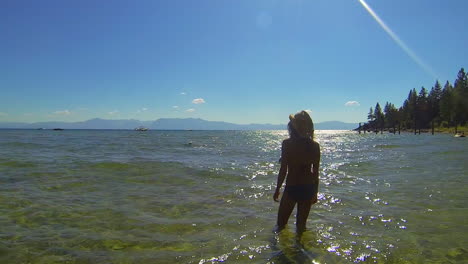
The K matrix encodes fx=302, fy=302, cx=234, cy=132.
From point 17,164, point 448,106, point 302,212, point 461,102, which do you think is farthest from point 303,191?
point 448,106

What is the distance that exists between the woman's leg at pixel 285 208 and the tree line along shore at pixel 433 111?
279ft

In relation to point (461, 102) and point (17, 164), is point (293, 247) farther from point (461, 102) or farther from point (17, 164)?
point (461, 102)

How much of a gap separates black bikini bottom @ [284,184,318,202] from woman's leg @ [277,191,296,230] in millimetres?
227

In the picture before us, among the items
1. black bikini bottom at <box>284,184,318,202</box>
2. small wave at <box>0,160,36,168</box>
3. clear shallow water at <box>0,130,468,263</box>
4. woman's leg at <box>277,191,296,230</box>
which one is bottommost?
clear shallow water at <box>0,130,468,263</box>

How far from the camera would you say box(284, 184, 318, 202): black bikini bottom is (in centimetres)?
625

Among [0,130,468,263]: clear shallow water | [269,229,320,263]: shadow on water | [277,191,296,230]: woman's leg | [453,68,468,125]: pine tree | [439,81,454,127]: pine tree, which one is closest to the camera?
[269,229,320,263]: shadow on water

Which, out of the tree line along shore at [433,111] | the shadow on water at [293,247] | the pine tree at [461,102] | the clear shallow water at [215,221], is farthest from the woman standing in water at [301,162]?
the pine tree at [461,102]

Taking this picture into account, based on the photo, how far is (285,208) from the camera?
6.77 m

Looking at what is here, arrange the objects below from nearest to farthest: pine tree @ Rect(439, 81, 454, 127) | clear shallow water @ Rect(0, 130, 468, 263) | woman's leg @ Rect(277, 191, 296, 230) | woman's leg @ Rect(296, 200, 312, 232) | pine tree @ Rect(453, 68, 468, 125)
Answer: clear shallow water @ Rect(0, 130, 468, 263)
woman's leg @ Rect(296, 200, 312, 232)
woman's leg @ Rect(277, 191, 296, 230)
pine tree @ Rect(453, 68, 468, 125)
pine tree @ Rect(439, 81, 454, 127)

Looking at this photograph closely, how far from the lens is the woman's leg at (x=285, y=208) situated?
6624mm

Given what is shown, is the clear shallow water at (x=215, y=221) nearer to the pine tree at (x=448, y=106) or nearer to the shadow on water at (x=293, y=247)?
the shadow on water at (x=293, y=247)

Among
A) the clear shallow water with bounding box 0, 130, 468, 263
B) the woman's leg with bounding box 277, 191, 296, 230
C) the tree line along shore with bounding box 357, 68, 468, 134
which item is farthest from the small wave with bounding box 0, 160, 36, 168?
the tree line along shore with bounding box 357, 68, 468, 134

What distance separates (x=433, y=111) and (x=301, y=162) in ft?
415

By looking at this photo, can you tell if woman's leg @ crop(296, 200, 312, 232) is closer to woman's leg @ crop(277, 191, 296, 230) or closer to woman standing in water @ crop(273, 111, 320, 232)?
woman standing in water @ crop(273, 111, 320, 232)
